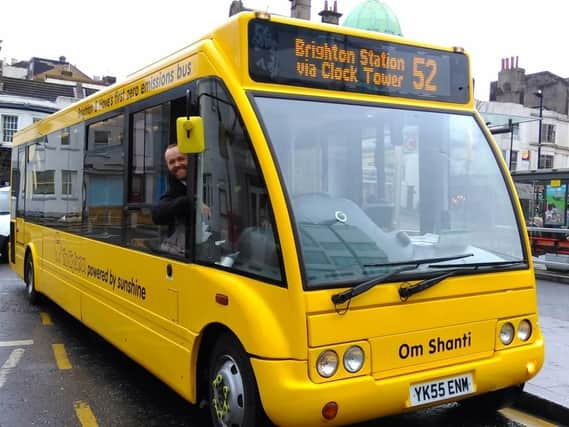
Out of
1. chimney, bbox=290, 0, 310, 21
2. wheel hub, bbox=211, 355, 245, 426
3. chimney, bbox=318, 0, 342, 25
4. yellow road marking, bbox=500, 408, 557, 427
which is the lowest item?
yellow road marking, bbox=500, 408, 557, 427

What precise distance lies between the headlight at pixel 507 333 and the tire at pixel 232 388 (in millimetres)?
1593

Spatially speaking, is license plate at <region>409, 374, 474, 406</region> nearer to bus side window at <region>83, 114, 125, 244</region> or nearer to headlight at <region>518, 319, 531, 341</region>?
headlight at <region>518, 319, 531, 341</region>

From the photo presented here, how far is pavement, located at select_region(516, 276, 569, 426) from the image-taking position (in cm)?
441

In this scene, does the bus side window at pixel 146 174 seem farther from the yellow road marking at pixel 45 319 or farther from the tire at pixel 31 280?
the tire at pixel 31 280

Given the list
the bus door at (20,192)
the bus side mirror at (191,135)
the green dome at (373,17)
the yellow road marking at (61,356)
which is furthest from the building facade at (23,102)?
the bus side mirror at (191,135)

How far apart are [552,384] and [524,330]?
1.25 metres

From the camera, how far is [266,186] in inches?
130

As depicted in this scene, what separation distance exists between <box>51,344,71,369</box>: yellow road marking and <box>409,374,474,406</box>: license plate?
3.76 m

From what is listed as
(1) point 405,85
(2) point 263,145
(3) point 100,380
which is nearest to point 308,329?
(2) point 263,145

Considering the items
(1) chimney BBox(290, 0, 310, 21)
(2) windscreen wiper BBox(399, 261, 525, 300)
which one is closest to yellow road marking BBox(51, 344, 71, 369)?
(2) windscreen wiper BBox(399, 261, 525, 300)

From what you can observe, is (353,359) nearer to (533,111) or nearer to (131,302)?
(131,302)

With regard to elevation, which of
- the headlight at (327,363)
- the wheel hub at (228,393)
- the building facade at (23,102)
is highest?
the building facade at (23,102)

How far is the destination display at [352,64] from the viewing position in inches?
141

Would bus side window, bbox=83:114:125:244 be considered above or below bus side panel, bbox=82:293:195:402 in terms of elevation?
above
